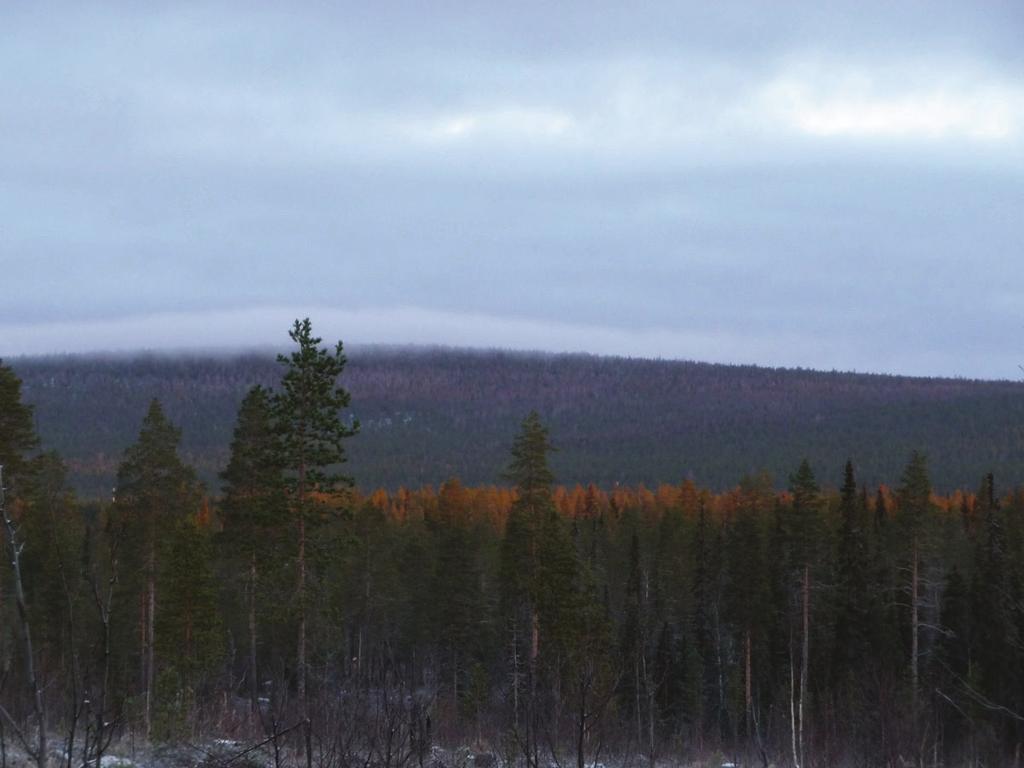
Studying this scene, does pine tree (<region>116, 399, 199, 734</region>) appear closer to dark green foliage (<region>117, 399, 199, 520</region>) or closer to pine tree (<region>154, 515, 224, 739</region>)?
dark green foliage (<region>117, 399, 199, 520</region>)

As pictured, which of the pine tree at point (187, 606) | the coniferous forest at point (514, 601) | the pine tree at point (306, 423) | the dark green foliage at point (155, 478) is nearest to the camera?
the coniferous forest at point (514, 601)

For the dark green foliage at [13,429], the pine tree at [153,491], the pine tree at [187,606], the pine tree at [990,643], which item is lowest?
the pine tree at [990,643]

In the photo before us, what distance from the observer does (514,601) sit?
37.8 metres

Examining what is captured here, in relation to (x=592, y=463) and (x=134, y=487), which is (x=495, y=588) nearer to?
(x=134, y=487)

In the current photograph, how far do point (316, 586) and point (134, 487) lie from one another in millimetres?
8596

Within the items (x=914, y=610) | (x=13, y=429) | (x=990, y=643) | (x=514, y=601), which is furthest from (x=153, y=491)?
(x=990, y=643)

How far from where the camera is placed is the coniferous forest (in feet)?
85.6

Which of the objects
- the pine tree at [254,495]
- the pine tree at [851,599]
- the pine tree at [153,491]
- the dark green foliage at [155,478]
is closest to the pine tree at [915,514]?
the pine tree at [851,599]

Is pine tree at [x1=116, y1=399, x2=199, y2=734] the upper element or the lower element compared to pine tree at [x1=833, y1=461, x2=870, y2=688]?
upper

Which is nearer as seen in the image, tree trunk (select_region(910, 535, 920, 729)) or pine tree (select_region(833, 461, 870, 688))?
tree trunk (select_region(910, 535, 920, 729))

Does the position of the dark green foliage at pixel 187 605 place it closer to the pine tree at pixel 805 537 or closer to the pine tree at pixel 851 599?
the pine tree at pixel 805 537

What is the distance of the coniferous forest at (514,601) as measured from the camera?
26.1 m

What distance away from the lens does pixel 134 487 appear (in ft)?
111

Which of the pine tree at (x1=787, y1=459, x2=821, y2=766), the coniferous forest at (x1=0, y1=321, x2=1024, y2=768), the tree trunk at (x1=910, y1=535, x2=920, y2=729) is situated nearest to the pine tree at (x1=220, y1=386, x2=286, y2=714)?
the coniferous forest at (x1=0, y1=321, x2=1024, y2=768)
